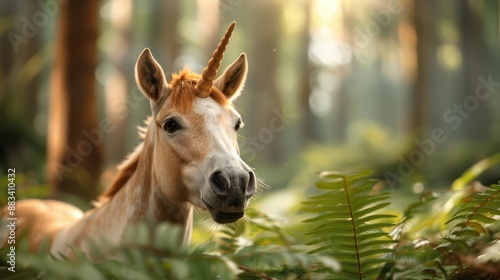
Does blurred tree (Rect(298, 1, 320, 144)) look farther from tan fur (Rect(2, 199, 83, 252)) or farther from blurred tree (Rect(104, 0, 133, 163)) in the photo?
tan fur (Rect(2, 199, 83, 252))

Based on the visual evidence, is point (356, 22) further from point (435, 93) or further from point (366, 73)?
point (366, 73)

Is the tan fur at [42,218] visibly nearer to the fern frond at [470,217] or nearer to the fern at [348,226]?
the fern at [348,226]

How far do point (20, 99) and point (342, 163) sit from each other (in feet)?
36.8

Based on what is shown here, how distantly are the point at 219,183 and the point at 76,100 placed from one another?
6.21 metres

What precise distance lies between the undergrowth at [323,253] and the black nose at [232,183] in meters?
0.32

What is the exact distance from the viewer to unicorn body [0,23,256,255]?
9.01 ft

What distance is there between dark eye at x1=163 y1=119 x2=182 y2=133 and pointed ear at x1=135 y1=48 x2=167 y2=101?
0.31m

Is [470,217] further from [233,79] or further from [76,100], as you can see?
[76,100]

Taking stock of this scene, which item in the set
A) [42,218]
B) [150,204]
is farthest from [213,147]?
[42,218]

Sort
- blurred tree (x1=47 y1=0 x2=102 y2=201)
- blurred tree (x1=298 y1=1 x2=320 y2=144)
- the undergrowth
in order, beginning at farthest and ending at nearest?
blurred tree (x1=298 y1=1 x2=320 y2=144) < blurred tree (x1=47 y1=0 x2=102 y2=201) < the undergrowth

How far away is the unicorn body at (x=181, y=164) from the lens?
9.01ft

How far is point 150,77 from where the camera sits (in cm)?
339

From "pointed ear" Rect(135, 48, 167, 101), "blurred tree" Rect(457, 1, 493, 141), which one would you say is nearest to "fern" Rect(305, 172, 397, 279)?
"pointed ear" Rect(135, 48, 167, 101)

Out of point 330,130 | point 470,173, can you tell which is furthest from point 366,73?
point 470,173
